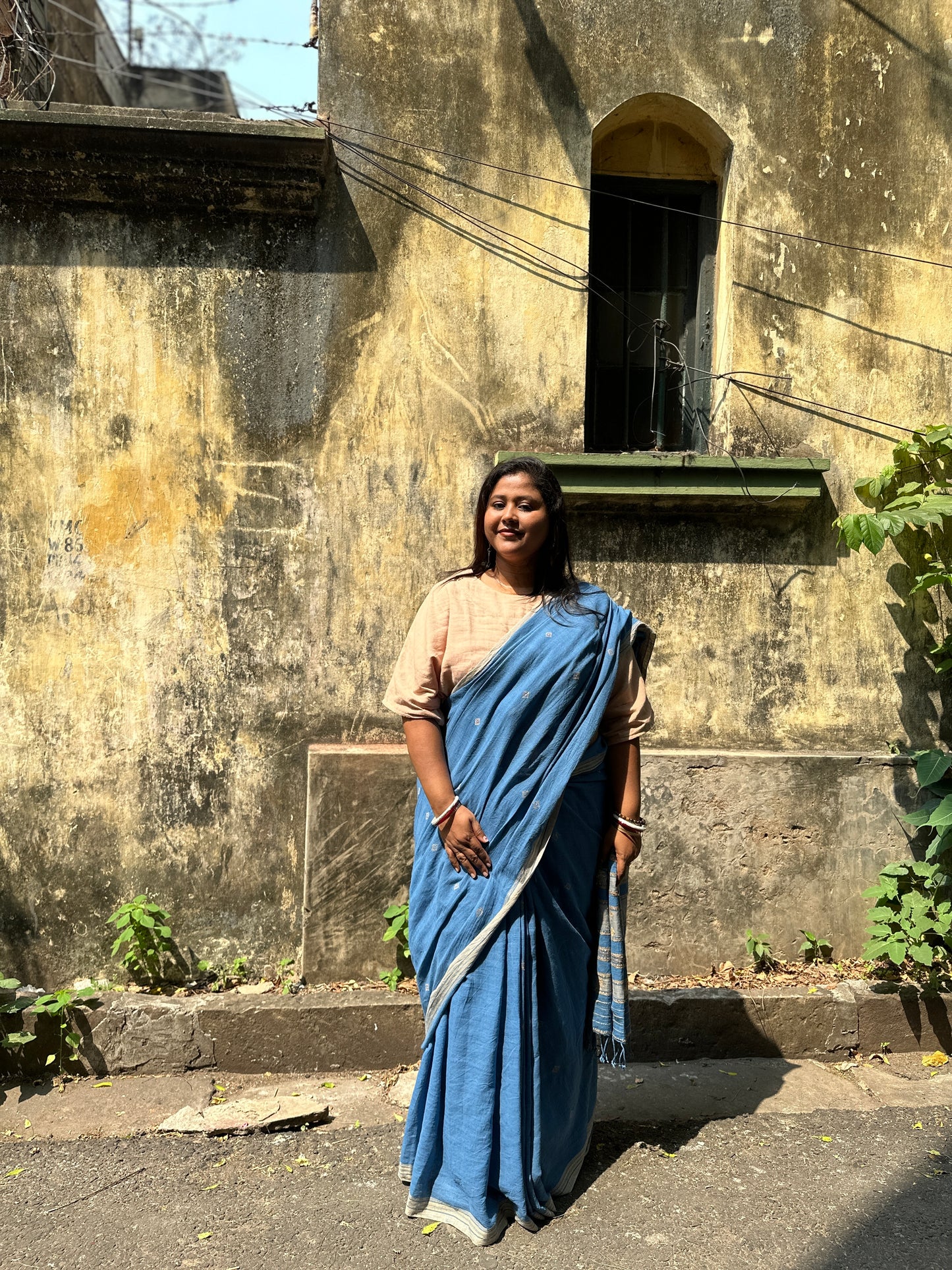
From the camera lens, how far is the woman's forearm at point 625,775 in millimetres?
3045

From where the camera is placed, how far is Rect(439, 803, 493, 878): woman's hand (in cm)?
279

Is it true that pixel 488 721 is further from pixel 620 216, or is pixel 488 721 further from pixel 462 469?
pixel 620 216

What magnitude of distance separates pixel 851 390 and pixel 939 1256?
316 centimetres

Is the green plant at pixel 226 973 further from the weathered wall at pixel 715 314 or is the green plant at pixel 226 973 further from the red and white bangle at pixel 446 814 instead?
the red and white bangle at pixel 446 814

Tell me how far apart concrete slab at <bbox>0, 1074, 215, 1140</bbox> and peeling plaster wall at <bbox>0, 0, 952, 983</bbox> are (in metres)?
0.57

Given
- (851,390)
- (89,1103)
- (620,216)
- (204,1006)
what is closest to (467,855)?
(204,1006)

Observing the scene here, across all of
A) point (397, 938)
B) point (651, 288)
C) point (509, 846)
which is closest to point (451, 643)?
point (509, 846)

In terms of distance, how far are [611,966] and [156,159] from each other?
3343 mm

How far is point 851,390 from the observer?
4.33 meters

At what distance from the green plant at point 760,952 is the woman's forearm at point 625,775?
143cm

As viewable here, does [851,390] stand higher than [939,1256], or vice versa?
[851,390]

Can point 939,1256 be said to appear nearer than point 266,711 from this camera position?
Yes

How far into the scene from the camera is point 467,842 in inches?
110

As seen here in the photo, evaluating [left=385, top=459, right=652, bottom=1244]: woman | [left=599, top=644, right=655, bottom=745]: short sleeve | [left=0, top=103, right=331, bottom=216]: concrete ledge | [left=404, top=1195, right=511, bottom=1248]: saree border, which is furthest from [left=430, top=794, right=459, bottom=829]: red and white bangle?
[left=0, top=103, right=331, bottom=216]: concrete ledge
